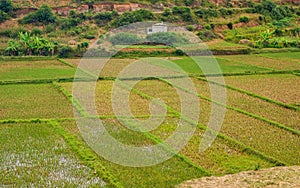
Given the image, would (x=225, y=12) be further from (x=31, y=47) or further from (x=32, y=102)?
(x=32, y=102)

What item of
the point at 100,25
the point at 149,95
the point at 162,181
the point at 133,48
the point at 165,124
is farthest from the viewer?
the point at 100,25

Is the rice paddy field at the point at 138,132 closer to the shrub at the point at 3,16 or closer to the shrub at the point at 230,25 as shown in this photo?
the shrub at the point at 3,16

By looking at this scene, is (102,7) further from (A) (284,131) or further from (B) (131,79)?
(A) (284,131)

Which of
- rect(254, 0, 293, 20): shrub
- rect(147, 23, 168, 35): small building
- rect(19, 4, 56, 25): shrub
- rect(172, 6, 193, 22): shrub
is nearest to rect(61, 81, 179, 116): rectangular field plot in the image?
rect(147, 23, 168, 35): small building

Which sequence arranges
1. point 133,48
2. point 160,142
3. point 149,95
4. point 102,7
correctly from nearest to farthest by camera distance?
1. point 160,142
2. point 149,95
3. point 133,48
4. point 102,7

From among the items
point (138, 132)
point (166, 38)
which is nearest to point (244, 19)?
point (166, 38)

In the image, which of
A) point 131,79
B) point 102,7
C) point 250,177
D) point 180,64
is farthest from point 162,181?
point 102,7
